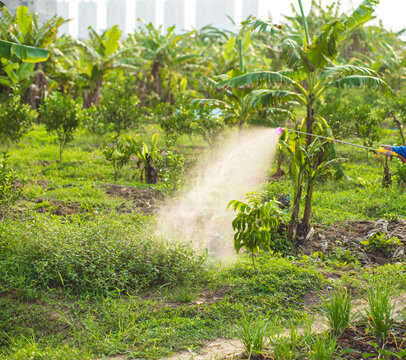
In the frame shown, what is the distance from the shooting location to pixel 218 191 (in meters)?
9.20

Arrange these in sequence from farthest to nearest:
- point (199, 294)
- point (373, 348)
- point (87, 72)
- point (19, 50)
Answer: point (87, 72), point (19, 50), point (199, 294), point (373, 348)

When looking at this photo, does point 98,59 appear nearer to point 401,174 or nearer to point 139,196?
point 139,196

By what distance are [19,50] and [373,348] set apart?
270 inches

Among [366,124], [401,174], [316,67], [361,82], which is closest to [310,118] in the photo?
[316,67]

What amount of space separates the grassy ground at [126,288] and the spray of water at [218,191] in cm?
55

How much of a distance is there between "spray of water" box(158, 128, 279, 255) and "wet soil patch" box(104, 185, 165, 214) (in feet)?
1.22

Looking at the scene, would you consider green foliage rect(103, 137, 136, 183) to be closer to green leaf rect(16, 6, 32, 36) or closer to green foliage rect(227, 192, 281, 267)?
green foliage rect(227, 192, 281, 267)

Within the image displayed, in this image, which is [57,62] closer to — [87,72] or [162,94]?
[87,72]

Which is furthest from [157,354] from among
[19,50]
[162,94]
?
[162,94]

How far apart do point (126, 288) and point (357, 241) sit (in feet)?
11.5

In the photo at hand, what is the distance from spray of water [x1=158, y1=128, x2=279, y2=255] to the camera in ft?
22.4

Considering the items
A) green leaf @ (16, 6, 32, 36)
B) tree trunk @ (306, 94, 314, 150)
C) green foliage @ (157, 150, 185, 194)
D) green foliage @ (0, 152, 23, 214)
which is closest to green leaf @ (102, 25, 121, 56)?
Answer: green leaf @ (16, 6, 32, 36)

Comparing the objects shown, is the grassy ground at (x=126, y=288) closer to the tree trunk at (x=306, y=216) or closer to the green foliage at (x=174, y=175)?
the tree trunk at (x=306, y=216)

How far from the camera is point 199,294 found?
5328mm
